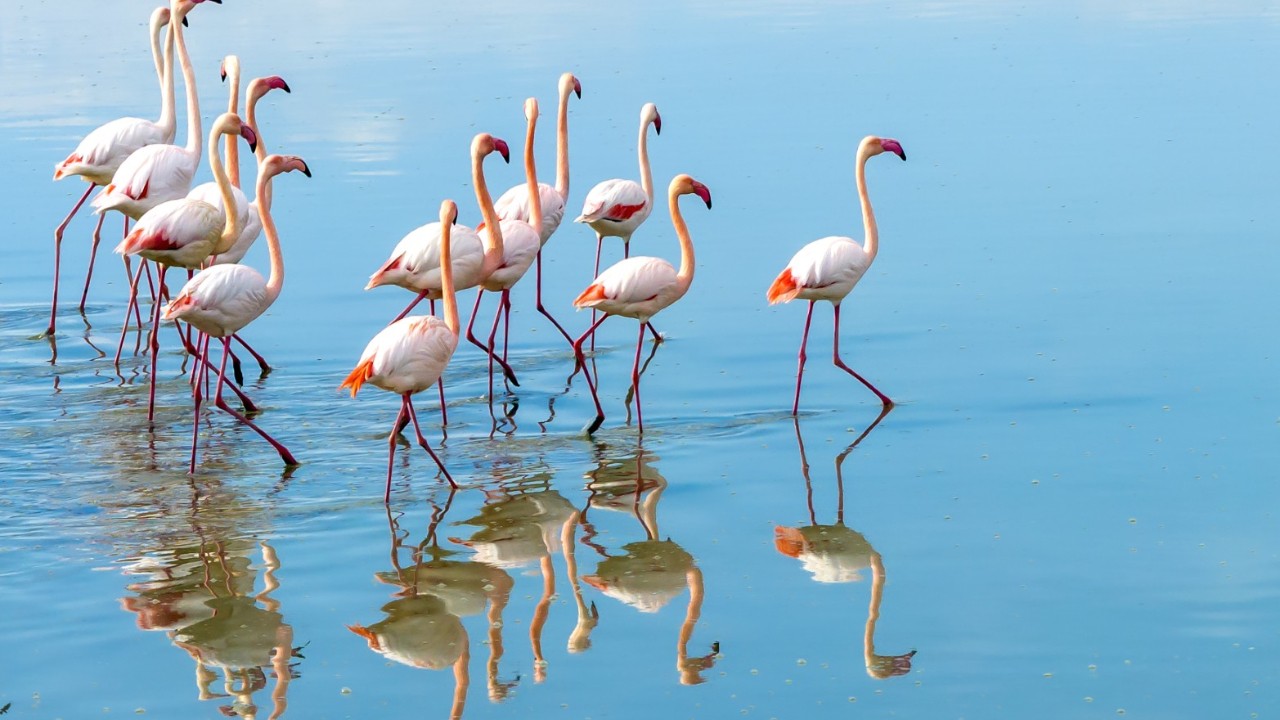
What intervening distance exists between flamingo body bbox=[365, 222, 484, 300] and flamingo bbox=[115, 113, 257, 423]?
823 mm

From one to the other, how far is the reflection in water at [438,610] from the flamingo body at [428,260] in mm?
1786

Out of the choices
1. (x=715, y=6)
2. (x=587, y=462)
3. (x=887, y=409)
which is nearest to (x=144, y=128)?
(x=587, y=462)

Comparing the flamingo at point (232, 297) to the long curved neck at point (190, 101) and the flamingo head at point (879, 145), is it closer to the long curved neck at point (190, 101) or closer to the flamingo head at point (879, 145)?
the long curved neck at point (190, 101)

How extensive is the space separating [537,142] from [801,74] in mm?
3994

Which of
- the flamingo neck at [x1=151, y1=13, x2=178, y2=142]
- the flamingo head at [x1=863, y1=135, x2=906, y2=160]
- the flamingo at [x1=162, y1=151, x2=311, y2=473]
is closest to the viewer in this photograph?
the flamingo at [x1=162, y1=151, x2=311, y2=473]

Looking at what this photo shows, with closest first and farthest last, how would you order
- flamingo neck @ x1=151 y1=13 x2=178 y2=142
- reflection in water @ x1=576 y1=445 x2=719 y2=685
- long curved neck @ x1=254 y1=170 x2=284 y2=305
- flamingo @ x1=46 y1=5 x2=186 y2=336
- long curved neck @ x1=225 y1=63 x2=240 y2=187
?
1. reflection in water @ x1=576 y1=445 x2=719 y2=685
2. long curved neck @ x1=254 y1=170 x2=284 y2=305
3. long curved neck @ x1=225 y1=63 x2=240 y2=187
4. flamingo @ x1=46 y1=5 x2=186 y2=336
5. flamingo neck @ x1=151 y1=13 x2=178 y2=142

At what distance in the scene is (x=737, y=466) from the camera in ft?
25.2

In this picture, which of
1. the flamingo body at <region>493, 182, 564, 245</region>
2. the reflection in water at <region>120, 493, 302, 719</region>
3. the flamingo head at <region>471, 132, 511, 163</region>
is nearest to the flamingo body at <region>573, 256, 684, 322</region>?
the flamingo head at <region>471, 132, 511, 163</region>

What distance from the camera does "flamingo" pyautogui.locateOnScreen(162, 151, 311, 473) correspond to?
7.80 metres

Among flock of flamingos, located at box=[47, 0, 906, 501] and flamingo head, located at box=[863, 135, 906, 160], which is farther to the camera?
flamingo head, located at box=[863, 135, 906, 160]

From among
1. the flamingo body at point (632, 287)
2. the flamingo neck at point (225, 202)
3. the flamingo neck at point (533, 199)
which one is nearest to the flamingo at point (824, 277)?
the flamingo body at point (632, 287)

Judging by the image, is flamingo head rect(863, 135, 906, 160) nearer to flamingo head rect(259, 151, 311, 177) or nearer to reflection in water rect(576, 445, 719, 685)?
reflection in water rect(576, 445, 719, 685)

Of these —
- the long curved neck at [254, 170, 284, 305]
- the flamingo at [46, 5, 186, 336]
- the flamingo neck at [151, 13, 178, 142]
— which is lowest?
the long curved neck at [254, 170, 284, 305]

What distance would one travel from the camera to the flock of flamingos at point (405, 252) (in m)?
7.63
